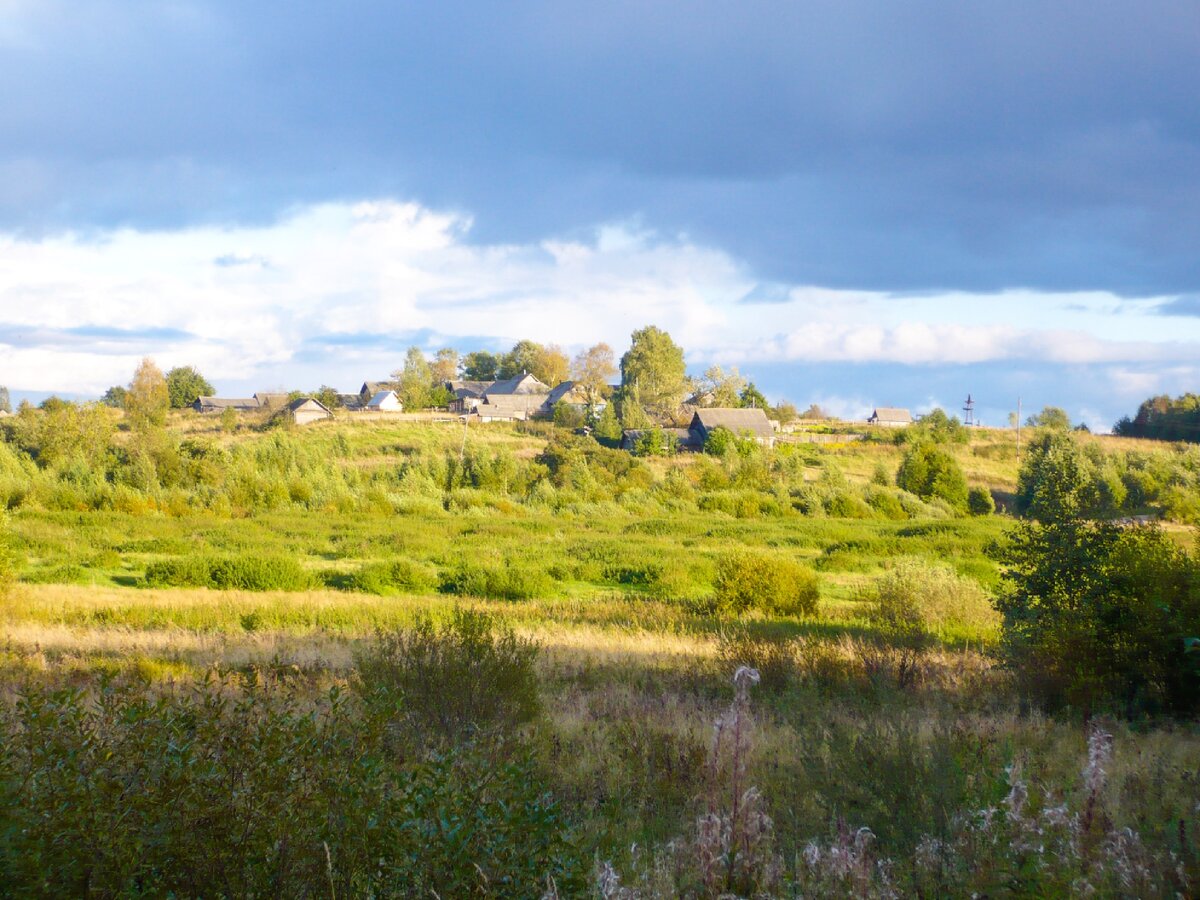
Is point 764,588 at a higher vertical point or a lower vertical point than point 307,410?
lower

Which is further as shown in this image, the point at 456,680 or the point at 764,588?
the point at 764,588

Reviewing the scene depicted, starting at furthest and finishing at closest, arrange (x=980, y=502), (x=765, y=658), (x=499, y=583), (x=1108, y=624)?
(x=980, y=502), (x=499, y=583), (x=765, y=658), (x=1108, y=624)

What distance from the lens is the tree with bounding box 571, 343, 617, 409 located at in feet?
247

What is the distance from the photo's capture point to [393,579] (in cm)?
2184

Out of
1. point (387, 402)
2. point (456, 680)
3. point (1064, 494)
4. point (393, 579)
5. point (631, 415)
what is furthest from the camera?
point (387, 402)

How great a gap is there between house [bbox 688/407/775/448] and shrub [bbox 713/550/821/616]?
37542 millimetres

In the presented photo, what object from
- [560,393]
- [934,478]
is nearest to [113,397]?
[560,393]

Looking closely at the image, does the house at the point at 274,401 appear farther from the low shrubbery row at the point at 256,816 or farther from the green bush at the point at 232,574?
the low shrubbery row at the point at 256,816

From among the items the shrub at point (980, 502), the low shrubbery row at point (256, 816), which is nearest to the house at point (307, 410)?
the shrub at point (980, 502)

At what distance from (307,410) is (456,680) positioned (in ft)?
192

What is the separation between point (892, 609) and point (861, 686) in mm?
8410

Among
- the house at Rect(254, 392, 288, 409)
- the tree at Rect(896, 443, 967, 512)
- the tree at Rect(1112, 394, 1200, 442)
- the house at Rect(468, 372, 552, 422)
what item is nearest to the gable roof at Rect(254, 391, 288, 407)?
the house at Rect(254, 392, 288, 409)

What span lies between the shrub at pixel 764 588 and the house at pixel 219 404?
59134 mm

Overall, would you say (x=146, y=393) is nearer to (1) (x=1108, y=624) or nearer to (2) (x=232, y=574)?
(2) (x=232, y=574)
